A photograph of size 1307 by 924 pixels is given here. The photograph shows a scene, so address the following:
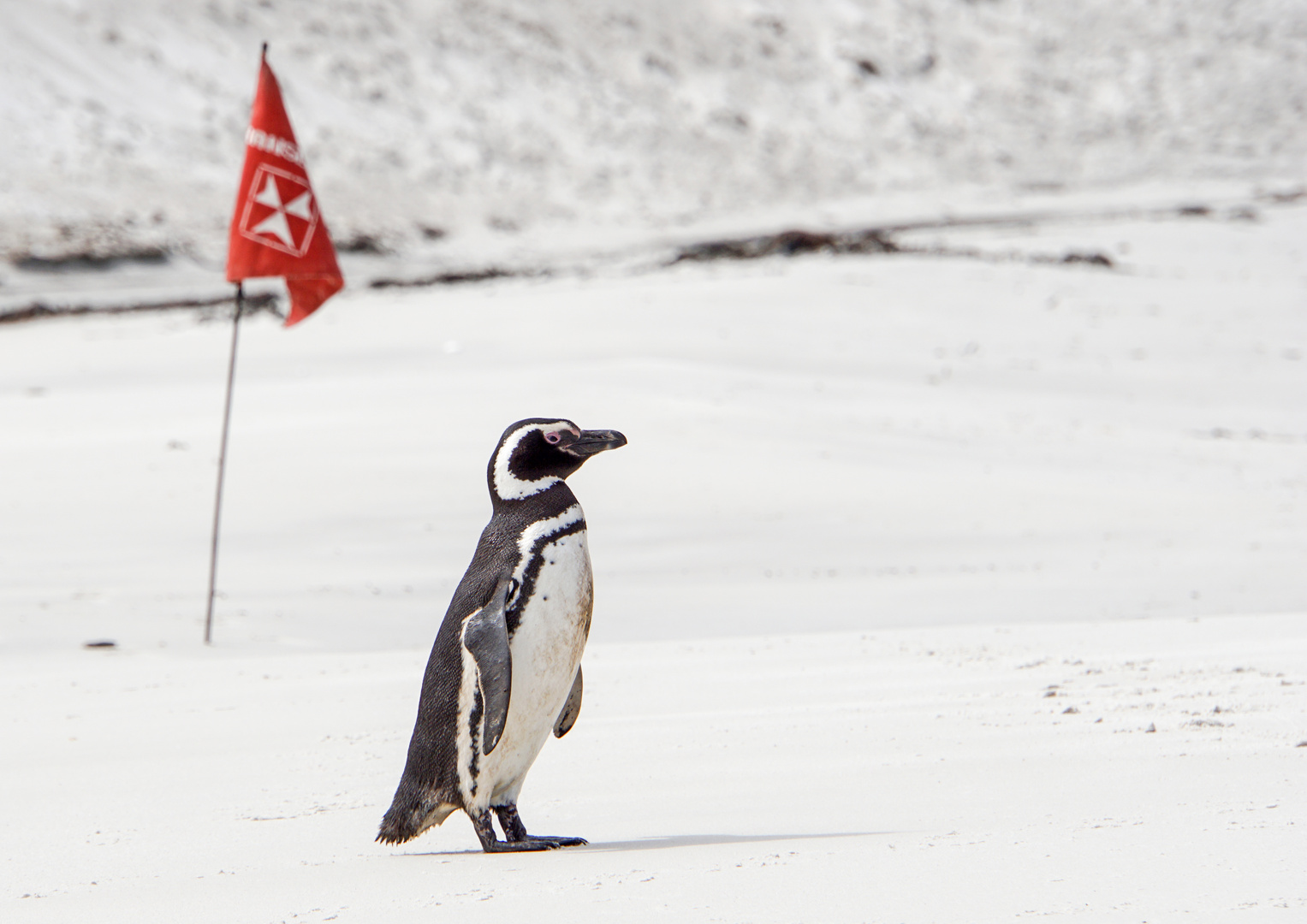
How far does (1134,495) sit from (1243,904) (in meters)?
8.05

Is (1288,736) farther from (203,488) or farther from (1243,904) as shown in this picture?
(203,488)

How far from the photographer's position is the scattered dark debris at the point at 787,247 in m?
19.7

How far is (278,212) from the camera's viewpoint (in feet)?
21.9

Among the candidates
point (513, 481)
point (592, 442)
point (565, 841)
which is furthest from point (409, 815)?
point (592, 442)

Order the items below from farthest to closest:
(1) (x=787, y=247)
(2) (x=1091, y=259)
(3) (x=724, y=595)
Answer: (1) (x=787, y=247) → (2) (x=1091, y=259) → (3) (x=724, y=595)

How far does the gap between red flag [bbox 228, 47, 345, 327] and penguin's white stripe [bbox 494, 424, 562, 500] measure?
3609 mm

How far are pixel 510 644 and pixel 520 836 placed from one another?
1.33ft

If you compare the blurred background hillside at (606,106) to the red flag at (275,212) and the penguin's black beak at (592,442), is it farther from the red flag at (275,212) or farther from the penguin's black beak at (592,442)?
the penguin's black beak at (592,442)

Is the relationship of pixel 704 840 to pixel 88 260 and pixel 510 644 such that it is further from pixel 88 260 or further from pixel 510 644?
pixel 88 260

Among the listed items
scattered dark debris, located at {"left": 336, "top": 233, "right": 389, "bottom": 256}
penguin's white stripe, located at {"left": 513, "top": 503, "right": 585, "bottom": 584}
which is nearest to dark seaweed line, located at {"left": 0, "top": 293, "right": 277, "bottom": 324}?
scattered dark debris, located at {"left": 336, "top": 233, "right": 389, "bottom": 256}

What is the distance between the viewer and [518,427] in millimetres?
3262

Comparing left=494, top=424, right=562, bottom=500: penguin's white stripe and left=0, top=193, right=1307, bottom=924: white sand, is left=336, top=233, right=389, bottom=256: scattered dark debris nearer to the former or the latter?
left=0, top=193, right=1307, bottom=924: white sand

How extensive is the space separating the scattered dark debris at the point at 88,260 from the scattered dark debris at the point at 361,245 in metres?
2.56

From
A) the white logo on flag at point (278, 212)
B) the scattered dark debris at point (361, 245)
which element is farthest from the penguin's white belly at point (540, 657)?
the scattered dark debris at point (361, 245)
